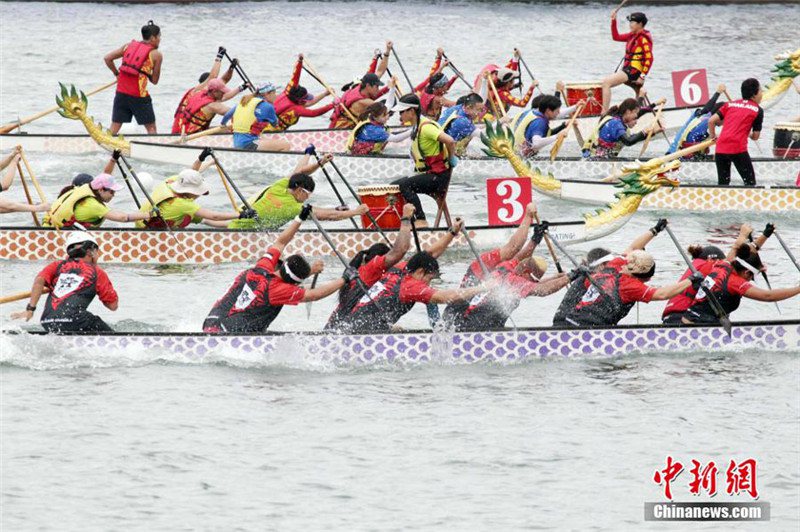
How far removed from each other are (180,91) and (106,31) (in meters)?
7.10

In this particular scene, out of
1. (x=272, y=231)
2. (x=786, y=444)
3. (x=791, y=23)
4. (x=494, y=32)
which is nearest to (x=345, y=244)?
(x=272, y=231)

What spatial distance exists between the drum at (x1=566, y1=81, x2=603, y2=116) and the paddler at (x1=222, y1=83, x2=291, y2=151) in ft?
15.8

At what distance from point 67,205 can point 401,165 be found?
6.84m

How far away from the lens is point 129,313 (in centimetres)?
1800

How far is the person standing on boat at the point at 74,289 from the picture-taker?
49.5 feet

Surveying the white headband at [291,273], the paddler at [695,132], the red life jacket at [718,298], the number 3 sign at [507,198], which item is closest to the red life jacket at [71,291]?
the white headband at [291,273]

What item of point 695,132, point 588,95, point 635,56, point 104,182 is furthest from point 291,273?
point 635,56

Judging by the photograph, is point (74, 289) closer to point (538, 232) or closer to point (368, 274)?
point (368, 274)

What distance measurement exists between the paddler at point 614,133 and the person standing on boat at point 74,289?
10.0 metres

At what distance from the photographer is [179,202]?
19281 millimetres

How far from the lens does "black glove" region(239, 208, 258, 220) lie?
1950 centimetres

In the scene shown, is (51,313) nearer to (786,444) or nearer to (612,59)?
(786,444)

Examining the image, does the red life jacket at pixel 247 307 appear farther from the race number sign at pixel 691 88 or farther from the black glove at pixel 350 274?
the race number sign at pixel 691 88

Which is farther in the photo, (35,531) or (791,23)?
(791,23)
